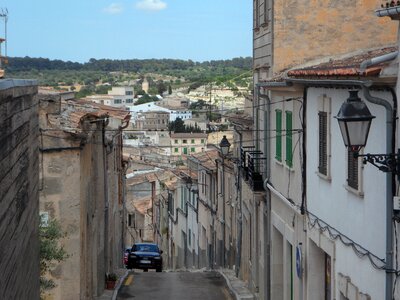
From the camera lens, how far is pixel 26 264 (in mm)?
12148

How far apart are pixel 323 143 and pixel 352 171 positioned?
8.12 feet

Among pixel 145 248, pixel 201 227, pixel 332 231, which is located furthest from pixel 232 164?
pixel 332 231

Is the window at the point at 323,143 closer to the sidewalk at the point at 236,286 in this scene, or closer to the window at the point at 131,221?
the sidewalk at the point at 236,286

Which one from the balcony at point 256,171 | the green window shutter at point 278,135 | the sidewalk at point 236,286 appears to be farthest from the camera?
the sidewalk at point 236,286

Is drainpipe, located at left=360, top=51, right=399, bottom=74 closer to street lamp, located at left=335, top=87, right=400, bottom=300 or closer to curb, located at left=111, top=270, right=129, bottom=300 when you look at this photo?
street lamp, located at left=335, top=87, right=400, bottom=300

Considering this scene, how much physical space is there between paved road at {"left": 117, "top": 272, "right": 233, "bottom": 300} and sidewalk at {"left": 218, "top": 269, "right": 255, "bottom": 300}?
21cm

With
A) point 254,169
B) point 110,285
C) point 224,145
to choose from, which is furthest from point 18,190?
point 224,145

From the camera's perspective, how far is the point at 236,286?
28984mm

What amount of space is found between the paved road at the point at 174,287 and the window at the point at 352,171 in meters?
15.1

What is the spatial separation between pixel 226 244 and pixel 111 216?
5.31 m

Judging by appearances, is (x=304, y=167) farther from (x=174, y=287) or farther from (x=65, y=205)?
(x=174, y=287)

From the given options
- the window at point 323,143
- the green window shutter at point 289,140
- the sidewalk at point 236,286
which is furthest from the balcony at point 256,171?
the window at point 323,143

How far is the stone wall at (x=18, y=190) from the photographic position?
30.4 ft

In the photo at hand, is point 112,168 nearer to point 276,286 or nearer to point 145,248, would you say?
point 145,248
